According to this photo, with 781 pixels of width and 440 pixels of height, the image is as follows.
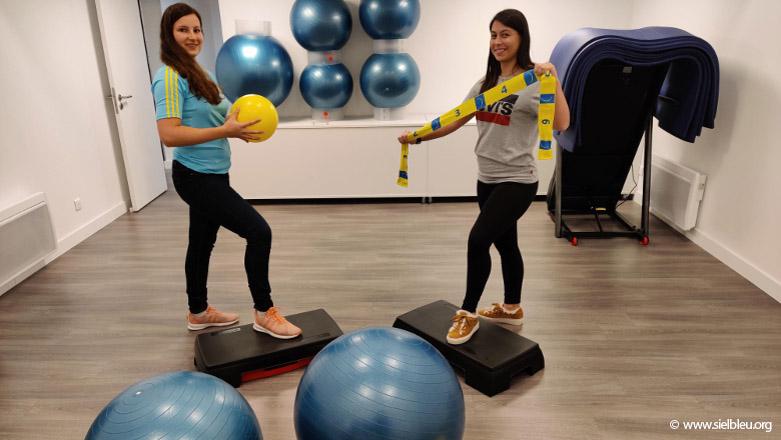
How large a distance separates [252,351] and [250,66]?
2.65 m

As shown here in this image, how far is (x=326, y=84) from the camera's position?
4.44 metres

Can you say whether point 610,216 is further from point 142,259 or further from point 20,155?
point 20,155

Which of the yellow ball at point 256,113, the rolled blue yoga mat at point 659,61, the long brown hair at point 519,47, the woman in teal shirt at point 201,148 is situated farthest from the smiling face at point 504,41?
the rolled blue yoga mat at point 659,61

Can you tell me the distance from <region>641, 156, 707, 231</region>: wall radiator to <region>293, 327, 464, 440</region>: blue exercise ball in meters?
2.87

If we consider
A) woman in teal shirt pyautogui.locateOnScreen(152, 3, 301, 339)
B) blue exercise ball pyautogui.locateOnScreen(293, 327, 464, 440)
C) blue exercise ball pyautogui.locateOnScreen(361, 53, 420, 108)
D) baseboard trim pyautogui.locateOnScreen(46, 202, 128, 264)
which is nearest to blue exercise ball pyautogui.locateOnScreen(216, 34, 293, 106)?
blue exercise ball pyautogui.locateOnScreen(361, 53, 420, 108)

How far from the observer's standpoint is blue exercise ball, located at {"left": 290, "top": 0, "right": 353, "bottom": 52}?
4262mm

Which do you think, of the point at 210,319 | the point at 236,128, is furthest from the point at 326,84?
the point at 236,128

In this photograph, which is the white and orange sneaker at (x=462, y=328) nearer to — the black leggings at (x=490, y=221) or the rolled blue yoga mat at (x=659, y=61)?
the black leggings at (x=490, y=221)

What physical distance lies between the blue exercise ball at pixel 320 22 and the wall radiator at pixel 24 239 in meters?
2.26

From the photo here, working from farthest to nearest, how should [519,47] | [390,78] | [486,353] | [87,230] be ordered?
[390,78]
[87,230]
[486,353]
[519,47]

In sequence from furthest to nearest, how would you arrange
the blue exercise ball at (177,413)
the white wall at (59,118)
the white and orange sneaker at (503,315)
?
the white wall at (59,118), the white and orange sneaker at (503,315), the blue exercise ball at (177,413)

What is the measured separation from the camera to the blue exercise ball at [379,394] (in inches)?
57.4

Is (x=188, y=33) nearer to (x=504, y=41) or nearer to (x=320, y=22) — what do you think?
(x=504, y=41)

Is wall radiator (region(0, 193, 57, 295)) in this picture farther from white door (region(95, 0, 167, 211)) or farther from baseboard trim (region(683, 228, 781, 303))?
baseboard trim (region(683, 228, 781, 303))
